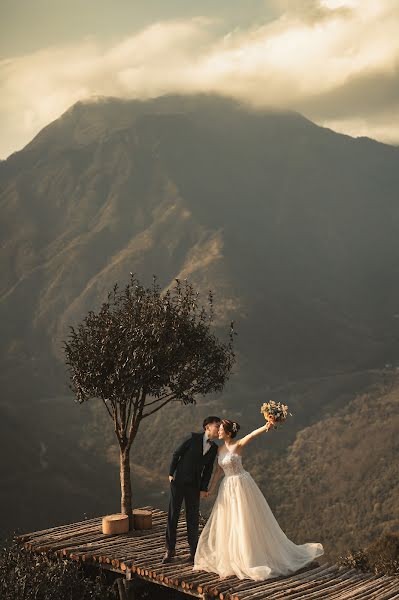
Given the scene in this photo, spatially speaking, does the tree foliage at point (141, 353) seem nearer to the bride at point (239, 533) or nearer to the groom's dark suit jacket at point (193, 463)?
the groom's dark suit jacket at point (193, 463)

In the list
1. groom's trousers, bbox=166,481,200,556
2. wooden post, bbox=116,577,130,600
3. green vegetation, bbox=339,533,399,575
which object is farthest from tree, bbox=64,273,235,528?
green vegetation, bbox=339,533,399,575

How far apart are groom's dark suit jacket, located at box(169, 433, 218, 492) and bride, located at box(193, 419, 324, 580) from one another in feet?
1.26

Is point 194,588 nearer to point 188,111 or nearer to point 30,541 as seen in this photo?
point 30,541

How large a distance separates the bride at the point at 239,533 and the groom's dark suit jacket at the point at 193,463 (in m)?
0.38

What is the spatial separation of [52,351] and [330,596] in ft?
289

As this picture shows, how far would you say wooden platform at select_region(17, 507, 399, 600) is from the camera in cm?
1109

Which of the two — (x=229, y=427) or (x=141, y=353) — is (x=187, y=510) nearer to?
(x=229, y=427)

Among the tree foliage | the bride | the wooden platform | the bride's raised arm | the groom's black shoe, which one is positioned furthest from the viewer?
the tree foliage

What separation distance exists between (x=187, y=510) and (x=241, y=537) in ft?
4.97

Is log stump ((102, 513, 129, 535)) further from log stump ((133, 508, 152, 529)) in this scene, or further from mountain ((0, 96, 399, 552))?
mountain ((0, 96, 399, 552))

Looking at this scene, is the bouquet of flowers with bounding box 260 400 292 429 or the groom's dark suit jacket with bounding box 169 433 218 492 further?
the groom's dark suit jacket with bounding box 169 433 218 492

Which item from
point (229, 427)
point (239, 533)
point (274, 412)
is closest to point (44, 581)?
point (239, 533)

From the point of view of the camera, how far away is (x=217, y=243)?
117875mm

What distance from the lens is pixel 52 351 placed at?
315ft
